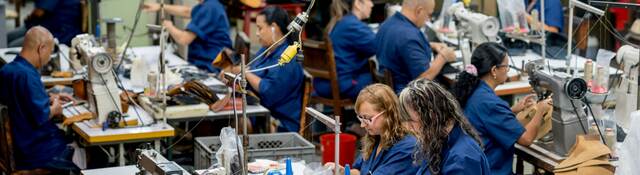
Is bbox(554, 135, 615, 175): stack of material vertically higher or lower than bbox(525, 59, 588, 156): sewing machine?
lower

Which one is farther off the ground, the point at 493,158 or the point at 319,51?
the point at 319,51

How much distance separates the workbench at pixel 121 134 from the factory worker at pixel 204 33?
1860 mm

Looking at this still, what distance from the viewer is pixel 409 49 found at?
6.46 m

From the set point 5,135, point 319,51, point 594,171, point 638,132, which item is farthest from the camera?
point 319,51

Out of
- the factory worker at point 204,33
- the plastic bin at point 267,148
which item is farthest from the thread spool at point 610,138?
the factory worker at point 204,33

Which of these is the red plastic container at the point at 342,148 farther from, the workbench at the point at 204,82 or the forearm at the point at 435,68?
the forearm at the point at 435,68

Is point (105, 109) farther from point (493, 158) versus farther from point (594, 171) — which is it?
point (594, 171)

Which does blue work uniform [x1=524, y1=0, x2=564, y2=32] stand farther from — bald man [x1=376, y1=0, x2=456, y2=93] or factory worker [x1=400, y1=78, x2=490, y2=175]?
factory worker [x1=400, y1=78, x2=490, y2=175]

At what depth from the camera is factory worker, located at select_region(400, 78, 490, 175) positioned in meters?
3.88

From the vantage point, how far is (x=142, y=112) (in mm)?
5906

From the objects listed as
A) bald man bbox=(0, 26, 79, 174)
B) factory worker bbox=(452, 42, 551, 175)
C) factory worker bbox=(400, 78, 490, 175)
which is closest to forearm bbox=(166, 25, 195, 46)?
bald man bbox=(0, 26, 79, 174)

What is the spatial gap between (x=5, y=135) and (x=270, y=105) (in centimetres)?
152

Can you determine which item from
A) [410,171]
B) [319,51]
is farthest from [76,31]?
[410,171]

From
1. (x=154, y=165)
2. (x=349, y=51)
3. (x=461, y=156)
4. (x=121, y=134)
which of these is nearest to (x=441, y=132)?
(x=461, y=156)
